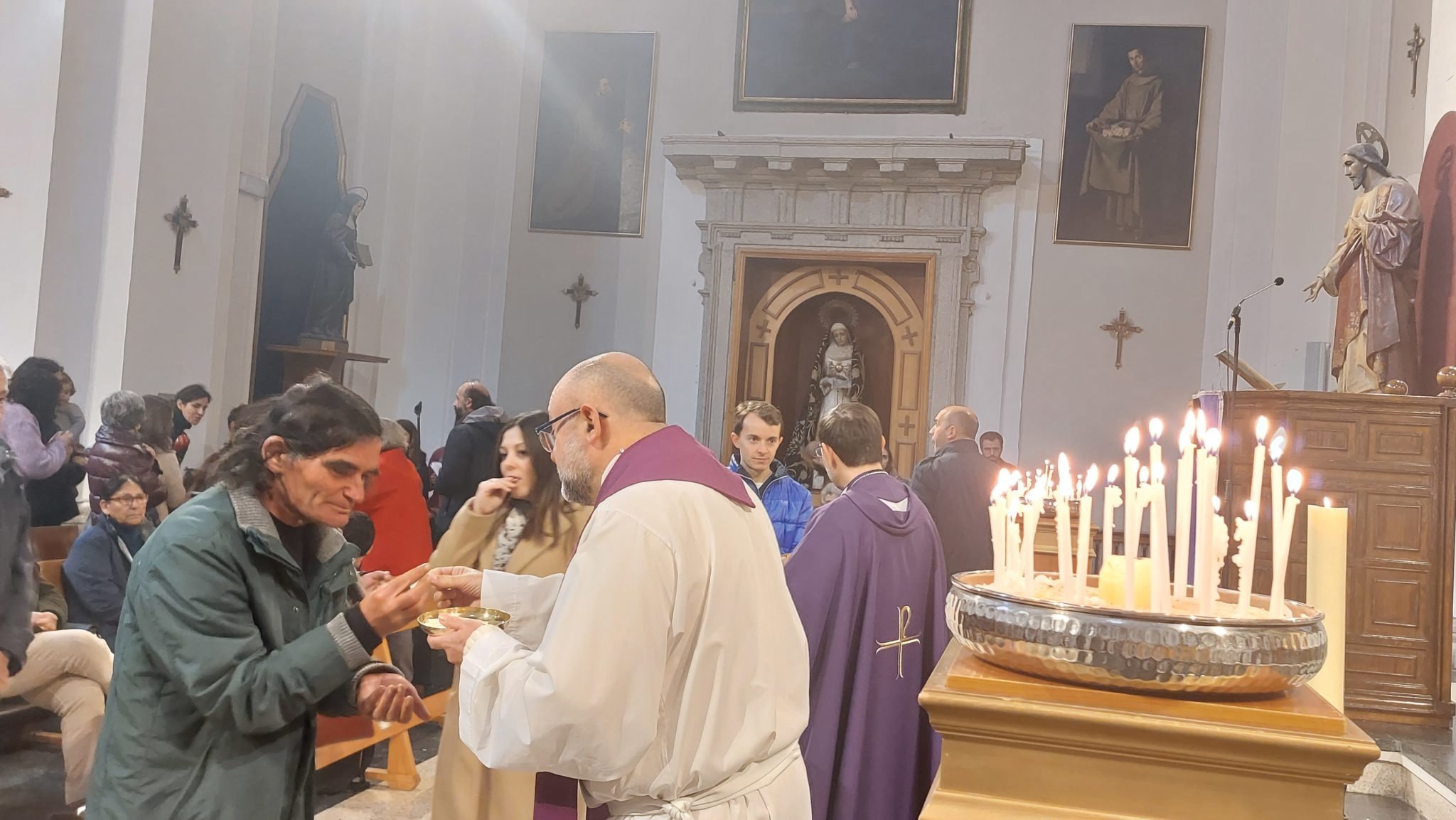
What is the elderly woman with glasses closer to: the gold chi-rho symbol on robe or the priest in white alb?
the gold chi-rho symbol on robe

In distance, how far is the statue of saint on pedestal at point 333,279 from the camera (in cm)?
1112

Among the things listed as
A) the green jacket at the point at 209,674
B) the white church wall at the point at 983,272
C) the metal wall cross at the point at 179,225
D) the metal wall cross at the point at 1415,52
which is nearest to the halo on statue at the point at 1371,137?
the metal wall cross at the point at 1415,52

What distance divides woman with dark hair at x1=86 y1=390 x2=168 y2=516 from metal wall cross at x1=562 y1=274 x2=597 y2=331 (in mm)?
6863

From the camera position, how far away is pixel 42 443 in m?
5.89

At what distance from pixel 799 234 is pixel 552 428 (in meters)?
10.1

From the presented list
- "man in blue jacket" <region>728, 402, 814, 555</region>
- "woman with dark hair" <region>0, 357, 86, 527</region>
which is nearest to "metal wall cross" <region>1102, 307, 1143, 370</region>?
"man in blue jacket" <region>728, 402, 814, 555</region>

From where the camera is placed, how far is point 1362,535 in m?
5.89

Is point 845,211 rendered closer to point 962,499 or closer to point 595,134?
point 595,134

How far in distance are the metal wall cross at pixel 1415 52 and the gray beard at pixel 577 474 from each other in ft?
28.0

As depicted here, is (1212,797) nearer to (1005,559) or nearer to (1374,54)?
(1005,559)

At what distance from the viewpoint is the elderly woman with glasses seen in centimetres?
486

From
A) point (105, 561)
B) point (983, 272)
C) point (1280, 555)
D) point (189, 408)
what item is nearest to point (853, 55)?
point (983, 272)

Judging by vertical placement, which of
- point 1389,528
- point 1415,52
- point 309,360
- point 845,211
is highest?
point 1415,52

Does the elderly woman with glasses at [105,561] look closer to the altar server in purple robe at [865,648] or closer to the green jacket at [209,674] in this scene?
the altar server in purple robe at [865,648]
